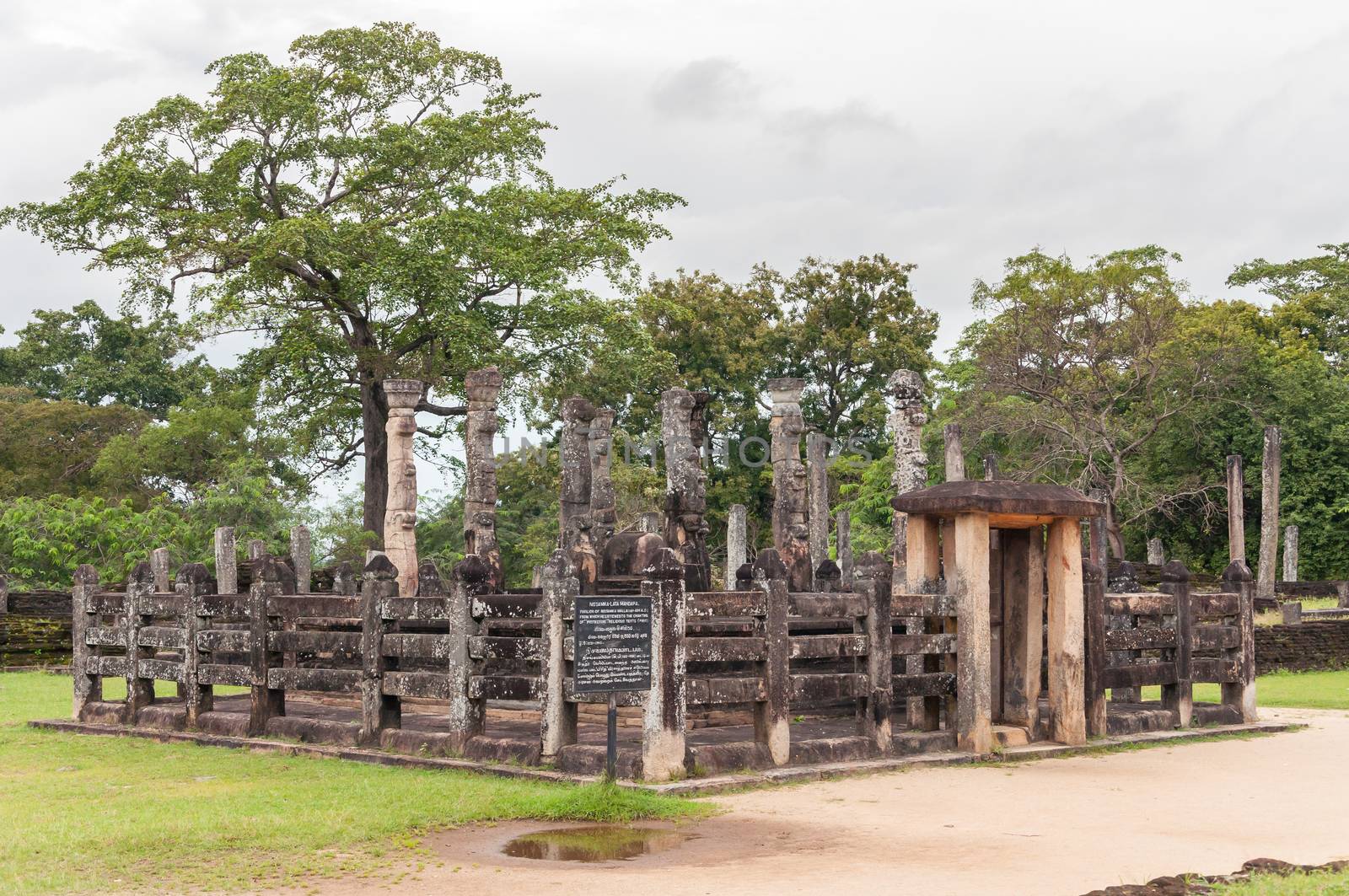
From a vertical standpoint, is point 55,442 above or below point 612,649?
above

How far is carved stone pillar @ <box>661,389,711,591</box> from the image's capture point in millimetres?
18109

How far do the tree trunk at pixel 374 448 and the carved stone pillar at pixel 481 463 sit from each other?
11793 millimetres

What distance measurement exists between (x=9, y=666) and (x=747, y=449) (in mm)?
27350

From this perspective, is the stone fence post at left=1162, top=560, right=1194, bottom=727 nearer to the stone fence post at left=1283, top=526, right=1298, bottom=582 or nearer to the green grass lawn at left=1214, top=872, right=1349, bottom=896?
the green grass lawn at left=1214, top=872, right=1349, bottom=896

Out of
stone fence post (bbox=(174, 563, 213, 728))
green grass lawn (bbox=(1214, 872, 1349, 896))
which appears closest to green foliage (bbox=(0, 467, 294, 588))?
stone fence post (bbox=(174, 563, 213, 728))

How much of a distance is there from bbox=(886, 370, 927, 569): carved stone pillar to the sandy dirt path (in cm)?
915

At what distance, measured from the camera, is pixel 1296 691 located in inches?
867

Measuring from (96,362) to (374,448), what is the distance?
23608 millimetres

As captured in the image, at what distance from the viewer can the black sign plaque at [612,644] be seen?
1031 centimetres

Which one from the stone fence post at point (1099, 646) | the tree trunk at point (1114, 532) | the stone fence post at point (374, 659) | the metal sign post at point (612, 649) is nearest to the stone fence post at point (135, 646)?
the stone fence post at point (374, 659)

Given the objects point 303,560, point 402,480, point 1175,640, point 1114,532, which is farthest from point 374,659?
point 1114,532

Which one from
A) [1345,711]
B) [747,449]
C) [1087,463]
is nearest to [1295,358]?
[1087,463]

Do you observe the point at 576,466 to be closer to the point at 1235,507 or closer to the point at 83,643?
the point at 83,643

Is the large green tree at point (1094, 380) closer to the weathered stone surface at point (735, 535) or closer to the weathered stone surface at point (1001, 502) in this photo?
the weathered stone surface at point (735, 535)
